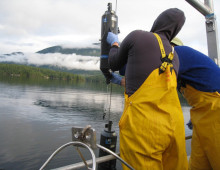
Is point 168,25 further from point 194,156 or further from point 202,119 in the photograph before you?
point 194,156

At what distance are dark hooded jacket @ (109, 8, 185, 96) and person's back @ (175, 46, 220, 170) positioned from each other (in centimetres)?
43

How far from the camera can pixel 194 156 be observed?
2.55 meters

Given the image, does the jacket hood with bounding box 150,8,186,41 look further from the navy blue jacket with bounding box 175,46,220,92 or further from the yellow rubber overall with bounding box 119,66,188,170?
the yellow rubber overall with bounding box 119,66,188,170

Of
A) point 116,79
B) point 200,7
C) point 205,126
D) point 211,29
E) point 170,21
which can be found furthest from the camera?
point 211,29

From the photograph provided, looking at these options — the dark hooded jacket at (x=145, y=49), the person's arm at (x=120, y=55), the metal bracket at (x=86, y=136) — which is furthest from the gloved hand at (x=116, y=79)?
the metal bracket at (x=86, y=136)

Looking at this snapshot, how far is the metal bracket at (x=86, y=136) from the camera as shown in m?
1.71

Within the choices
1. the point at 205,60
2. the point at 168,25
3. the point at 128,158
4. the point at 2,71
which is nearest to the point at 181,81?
the point at 205,60

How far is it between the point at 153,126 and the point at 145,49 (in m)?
0.74

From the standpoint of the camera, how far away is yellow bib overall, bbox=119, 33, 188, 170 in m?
1.64

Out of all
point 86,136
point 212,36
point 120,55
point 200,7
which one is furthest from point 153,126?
point 212,36

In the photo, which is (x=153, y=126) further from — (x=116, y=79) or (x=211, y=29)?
(x=211, y=29)

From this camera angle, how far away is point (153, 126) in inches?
64.2

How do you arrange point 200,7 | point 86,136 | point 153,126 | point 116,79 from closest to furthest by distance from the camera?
1. point 153,126
2. point 86,136
3. point 116,79
4. point 200,7

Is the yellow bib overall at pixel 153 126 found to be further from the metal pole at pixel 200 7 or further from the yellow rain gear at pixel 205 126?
the metal pole at pixel 200 7
